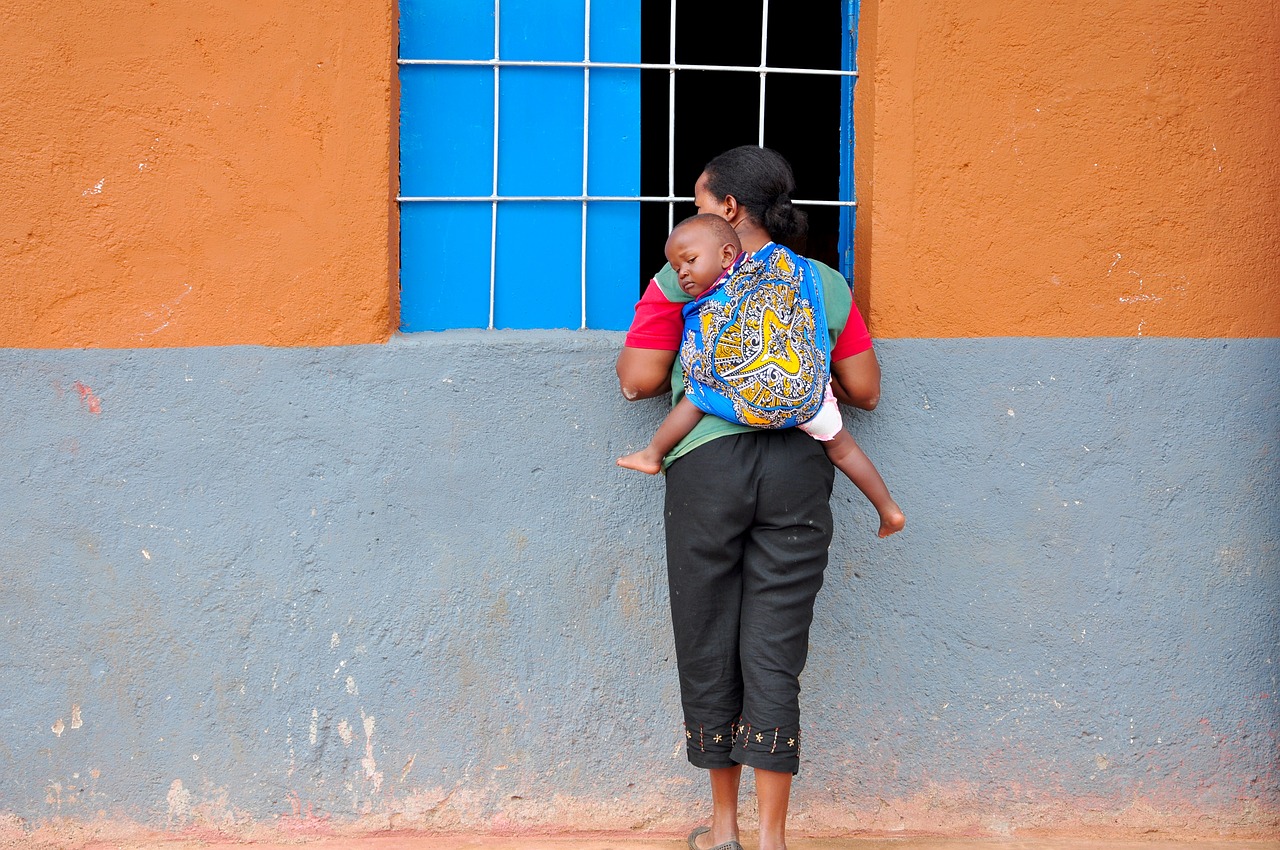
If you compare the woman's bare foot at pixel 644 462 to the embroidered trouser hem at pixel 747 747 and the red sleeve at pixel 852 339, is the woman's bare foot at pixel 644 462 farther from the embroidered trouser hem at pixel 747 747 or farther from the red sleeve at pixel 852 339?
the embroidered trouser hem at pixel 747 747

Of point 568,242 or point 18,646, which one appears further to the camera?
point 568,242

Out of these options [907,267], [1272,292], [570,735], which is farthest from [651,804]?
[1272,292]

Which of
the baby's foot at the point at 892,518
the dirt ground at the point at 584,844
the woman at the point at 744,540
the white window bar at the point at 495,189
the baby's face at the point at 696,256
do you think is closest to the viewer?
the baby's face at the point at 696,256

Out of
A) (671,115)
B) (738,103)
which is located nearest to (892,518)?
(671,115)

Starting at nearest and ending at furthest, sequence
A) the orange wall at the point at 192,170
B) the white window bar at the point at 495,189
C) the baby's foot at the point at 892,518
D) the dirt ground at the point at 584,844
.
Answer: the baby's foot at the point at 892,518, the orange wall at the point at 192,170, the dirt ground at the point at 584,844, the white window bar at the point at 495,189

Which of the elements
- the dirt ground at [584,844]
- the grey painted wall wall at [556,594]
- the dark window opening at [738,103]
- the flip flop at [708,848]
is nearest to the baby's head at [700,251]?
the grey painted wall wall at [556,594]

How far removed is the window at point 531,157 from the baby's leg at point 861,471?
2.31 ft

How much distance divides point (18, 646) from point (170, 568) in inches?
17.1

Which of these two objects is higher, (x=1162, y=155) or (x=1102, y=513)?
(x=1162, y=155)

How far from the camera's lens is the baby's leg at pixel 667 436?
2.50 meters

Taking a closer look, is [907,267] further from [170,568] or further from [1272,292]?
[170,568]

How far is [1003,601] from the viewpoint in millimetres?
2891

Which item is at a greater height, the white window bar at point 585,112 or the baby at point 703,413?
the white window bar at point 585,112

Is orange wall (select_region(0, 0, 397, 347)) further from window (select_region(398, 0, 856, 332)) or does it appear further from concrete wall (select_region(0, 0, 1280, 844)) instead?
window (select_region(398, 0, 856, 332))
